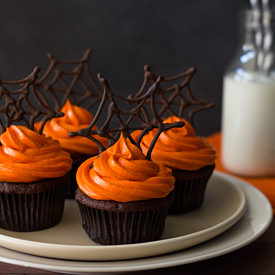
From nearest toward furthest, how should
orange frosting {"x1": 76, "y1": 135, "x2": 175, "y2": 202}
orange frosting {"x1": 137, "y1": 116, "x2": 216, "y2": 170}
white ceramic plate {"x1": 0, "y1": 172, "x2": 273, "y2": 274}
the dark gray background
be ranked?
white ceramic plate {"x1": 0, "y1": 172, "x2": 273, "y2": 274} → orange frosting {"x1": 76, "y1": 135, "x2": 175, "y2": 202} → orange frosting {"x1": 137, "y1": 116, "x2": 216, "y2": 170} → the dark gray background

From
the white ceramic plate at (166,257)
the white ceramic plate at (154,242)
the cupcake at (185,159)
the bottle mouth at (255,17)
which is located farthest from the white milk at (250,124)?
the white ceramic plate at (166,257)

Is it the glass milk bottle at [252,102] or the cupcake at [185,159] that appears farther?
the glass milk bottle at [252,102]

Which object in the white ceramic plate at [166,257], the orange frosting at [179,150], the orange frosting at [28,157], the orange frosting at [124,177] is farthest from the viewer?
the orange frosting at [179,150]

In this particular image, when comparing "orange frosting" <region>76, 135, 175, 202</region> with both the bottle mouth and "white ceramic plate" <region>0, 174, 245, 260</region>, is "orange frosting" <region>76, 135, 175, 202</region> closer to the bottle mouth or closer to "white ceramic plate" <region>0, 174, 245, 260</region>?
"white ceramic plate" <region>0, 174, 245, 260</region>

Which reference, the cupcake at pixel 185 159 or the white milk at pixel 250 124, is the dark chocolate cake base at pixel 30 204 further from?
the white milk at pixel 250 124

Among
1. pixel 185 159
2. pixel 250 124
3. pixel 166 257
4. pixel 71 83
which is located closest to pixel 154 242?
pixel 166 257

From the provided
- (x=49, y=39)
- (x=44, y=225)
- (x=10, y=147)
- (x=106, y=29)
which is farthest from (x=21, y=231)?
(x=106, y=29)

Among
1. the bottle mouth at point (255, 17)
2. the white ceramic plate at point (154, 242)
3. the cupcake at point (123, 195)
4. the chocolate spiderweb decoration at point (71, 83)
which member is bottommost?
the white ceramic plate at point (154, 242)

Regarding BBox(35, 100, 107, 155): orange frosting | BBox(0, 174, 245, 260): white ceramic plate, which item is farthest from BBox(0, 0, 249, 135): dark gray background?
BBox(0, 174, 245, 260): white ceramic plate
